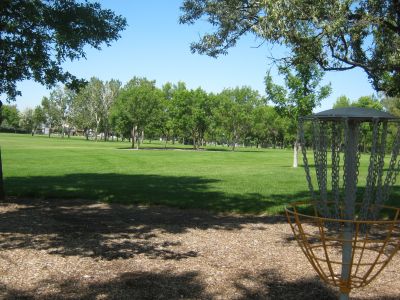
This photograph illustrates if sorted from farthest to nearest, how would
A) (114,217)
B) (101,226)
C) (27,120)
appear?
(27,120) < (114,217) < (101,226)

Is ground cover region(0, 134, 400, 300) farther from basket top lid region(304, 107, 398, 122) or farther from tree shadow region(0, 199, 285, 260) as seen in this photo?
basket top lid region(304, 107, 398, 122)

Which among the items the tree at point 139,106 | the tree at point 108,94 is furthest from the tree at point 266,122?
the tree at point 108,94

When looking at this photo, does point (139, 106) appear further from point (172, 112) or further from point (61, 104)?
point (61, 104)

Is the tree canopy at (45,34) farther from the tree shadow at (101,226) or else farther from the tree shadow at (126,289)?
the tree shadow at (126,289)

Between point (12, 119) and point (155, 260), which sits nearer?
point (155, 260)

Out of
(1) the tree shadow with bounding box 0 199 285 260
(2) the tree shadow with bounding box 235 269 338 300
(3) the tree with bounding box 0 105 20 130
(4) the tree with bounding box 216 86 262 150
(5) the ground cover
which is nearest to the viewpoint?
(2) the tree shadow with bounding box 235 269 338 300

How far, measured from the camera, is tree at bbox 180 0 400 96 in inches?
305

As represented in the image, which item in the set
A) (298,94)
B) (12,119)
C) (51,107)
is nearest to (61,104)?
(51,107)

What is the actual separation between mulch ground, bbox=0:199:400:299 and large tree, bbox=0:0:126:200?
411 centimetres

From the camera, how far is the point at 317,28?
8.24 m

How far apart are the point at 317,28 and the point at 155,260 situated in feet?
16.7

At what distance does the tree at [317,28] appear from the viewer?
776 cm

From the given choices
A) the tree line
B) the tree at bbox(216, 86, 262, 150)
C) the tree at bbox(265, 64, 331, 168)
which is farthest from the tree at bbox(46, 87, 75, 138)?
the tree at bbox(265, 64, 331, 168)

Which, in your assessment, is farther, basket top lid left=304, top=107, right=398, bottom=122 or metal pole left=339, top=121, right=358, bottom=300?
metal pole left=339, top=121, right=358, bottom=300
